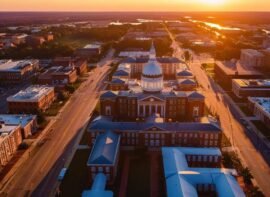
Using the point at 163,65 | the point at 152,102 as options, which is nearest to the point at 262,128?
the point at 152,102

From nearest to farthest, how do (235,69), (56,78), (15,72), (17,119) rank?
(17,119) < (56,78) < (15,72) < (235,69)

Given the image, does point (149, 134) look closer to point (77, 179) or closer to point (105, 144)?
point (105, 144)

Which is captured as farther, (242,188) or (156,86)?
(156,86)

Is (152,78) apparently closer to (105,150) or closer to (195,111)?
(195,111)

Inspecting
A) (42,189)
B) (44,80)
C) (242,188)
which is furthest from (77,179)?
(44,80)

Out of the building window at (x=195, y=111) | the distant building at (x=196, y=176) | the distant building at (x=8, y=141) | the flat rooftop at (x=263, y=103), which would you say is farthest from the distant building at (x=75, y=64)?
the distant building at (x=196, y=176)

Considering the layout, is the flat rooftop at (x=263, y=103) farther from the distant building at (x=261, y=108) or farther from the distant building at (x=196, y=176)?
the distant building at (x=196, y=176)

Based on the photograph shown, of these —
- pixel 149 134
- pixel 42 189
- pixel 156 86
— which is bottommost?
pixel 42 189

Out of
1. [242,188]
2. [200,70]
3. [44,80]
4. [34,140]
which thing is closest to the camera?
[242,188]
